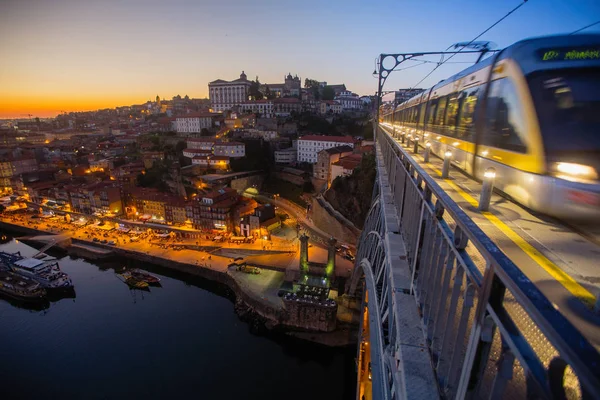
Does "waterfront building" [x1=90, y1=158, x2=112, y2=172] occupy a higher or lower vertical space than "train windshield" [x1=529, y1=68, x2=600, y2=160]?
lower

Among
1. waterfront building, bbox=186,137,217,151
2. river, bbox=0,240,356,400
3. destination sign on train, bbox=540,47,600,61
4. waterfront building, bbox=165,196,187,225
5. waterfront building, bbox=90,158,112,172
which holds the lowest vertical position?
river, bbox=0,240,356,400

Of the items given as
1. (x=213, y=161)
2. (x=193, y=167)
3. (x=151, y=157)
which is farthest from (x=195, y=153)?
(x=151, y=157)

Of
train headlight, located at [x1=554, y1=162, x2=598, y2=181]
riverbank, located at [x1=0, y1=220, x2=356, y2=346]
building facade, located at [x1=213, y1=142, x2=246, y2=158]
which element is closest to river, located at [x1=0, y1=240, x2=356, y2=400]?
riverbank, located at [x1=0, y1=220, x2=356, y2=346]

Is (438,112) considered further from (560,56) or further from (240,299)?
(240,299)

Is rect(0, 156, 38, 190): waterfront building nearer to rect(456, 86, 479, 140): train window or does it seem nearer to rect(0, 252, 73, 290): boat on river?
rect(0, 252, 73, 290): boat on river

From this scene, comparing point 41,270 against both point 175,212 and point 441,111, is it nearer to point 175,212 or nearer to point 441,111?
point 175,212

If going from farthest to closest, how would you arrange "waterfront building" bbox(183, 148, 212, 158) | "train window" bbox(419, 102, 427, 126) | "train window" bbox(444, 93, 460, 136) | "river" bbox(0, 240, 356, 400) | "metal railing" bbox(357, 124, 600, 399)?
"waterfront building" bbox(183, 148, 212, 158) → "river" bbox(0, 240, 356, 400) → "train window" bbox(419, 102, 427, 126) → "train window" bbox(444, 93, 460, 136) → "metal railing" bbox(357, 124, 600, 399)
